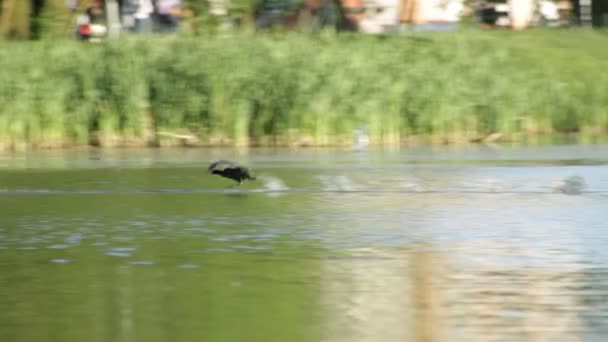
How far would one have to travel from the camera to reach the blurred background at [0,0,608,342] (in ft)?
29.5

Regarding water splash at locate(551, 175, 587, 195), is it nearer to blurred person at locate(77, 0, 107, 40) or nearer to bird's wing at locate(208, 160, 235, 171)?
bird's wing at locate(208, 160, 235, 171)

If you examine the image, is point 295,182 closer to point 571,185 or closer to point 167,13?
point 571,185

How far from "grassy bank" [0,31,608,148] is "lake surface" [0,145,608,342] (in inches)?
244

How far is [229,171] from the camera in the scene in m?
17.8

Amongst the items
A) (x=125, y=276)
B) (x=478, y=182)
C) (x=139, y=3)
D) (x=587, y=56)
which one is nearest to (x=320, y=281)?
(x=125, y=276)

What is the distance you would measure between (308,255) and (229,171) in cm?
619

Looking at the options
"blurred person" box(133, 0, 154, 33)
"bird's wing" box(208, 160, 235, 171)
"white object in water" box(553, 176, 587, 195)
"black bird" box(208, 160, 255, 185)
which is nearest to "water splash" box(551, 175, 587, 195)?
"white object in water" box(553, 176, 587, 195)

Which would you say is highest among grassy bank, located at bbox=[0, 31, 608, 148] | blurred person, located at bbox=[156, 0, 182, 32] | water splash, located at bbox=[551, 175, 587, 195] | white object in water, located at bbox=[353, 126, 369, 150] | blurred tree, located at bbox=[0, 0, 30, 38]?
blurred person, located at bbox=[156, 0, 182, 32]

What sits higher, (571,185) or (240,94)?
(240,94)

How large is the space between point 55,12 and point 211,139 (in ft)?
20.5

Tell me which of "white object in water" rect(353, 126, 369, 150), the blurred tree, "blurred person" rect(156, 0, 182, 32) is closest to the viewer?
"white object in water" rect(353, 126, 369, 150)

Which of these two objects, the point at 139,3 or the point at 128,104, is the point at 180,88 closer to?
the point at 128,104

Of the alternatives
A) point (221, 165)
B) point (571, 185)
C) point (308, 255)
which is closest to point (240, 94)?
point (221, 165)

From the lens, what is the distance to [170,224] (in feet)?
46.0
